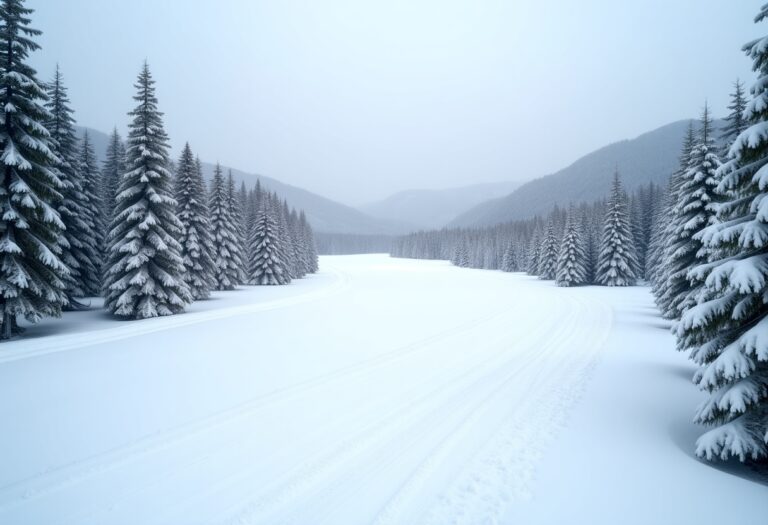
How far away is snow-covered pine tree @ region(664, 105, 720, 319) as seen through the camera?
A: 1655cm

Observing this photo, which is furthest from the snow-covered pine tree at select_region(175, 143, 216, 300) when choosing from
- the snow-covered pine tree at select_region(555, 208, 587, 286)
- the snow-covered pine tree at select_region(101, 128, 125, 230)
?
the snow-covered pine tree at select_region(555, 208, 587, 286)

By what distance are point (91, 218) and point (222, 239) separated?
11195 millimetres

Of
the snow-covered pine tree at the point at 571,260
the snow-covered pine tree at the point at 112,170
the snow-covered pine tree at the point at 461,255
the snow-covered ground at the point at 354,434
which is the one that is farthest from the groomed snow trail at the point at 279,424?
the snow-covered pine tree at the point at 461,255

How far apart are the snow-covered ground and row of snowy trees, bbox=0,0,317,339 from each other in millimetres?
3989

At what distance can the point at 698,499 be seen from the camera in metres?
4.60

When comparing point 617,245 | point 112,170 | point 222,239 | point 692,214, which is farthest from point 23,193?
point 617,245

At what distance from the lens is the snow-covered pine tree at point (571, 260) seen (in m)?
44.1

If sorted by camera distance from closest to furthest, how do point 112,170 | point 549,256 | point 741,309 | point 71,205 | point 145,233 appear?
1. point 741,309
2. point 145,233
3. point 71,205
4. point 112,170
5. point 549,256

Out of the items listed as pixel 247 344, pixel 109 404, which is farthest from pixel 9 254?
pixel 109 404

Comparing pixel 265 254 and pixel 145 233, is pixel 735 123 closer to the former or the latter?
pixel 145 233

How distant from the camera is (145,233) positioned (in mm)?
20062

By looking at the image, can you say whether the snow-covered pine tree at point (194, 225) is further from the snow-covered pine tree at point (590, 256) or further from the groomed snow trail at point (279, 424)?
the snow-covered pine tree at point (590, 256)

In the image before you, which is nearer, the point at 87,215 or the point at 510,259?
the point at 87,215

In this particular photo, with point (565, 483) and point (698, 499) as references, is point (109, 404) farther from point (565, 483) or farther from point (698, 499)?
point (698, 499)
